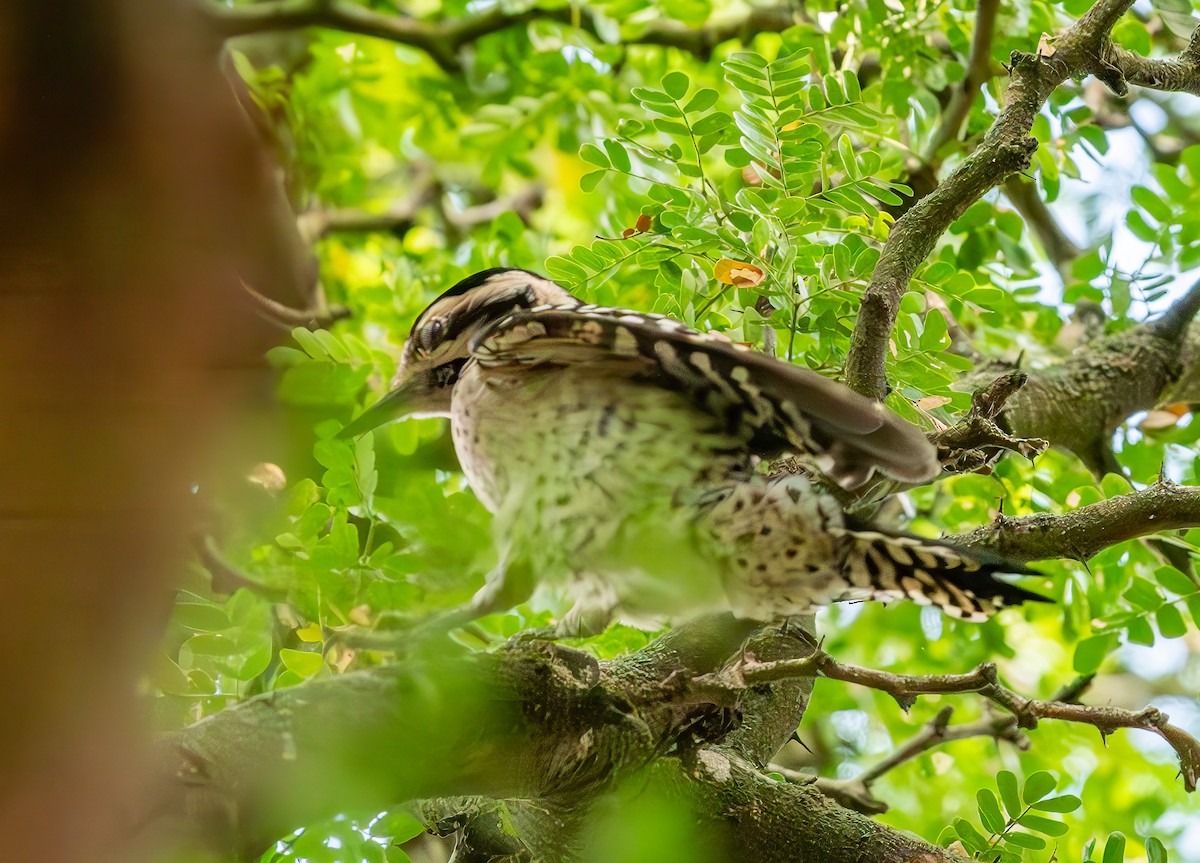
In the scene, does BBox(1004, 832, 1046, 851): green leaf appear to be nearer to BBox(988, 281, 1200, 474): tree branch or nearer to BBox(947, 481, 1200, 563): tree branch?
BBox(947, 481, 1200, 563): tree branch

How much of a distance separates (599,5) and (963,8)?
3.78 feet

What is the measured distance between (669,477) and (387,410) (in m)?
0.62

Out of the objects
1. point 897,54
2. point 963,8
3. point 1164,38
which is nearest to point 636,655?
point 897,54

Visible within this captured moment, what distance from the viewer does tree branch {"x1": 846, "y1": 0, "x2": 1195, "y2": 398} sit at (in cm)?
177

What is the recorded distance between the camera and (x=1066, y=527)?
191 cm

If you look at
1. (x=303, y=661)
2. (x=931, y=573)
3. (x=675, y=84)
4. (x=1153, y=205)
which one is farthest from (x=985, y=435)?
(x=1153, y=205)

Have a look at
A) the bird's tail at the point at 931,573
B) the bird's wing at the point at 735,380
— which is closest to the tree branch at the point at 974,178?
the bird's wing at the point at 735,380

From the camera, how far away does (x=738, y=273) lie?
1958mm

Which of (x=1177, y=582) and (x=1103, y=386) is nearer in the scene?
(x=1177, y=582)

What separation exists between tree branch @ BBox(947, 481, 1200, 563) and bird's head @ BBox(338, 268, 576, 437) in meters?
0.97

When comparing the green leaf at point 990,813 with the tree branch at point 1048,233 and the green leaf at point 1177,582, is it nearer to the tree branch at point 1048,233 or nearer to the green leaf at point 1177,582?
the green leaf at point 1177,582

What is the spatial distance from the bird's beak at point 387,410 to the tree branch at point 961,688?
0.74 m

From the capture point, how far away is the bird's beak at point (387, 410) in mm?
1934

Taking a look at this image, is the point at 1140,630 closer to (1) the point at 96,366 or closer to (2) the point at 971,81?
(2) the point at 971,81
